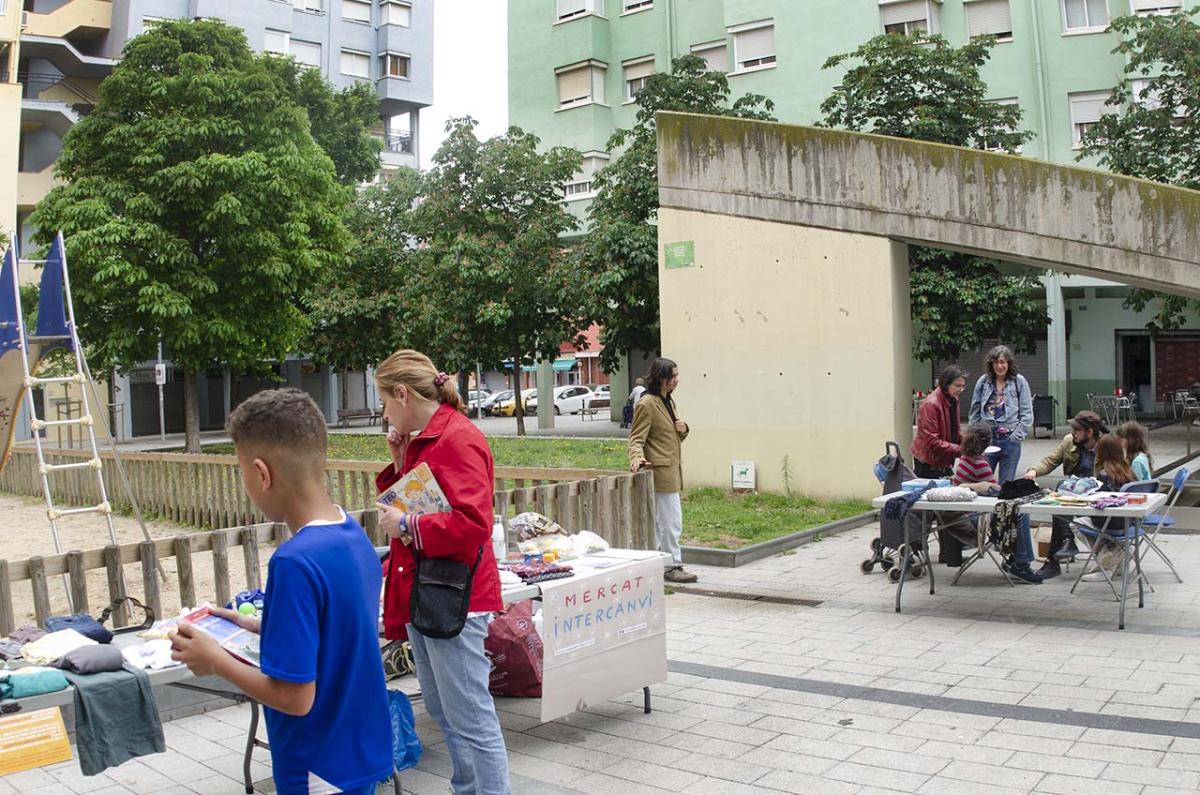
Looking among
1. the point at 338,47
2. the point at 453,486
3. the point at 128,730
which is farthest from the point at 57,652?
the point at 338,47

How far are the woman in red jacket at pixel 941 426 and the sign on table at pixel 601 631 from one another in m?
4.71

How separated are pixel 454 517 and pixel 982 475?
5967 mm

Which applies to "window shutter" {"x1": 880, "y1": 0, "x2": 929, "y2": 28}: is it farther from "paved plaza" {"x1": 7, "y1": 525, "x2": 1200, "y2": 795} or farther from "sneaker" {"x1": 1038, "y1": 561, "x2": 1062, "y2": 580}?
"paved plaza" {"x1": 7, "y1": 525, "x2": 1200, "y2": 795}

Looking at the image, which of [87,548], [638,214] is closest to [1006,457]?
[87,548]

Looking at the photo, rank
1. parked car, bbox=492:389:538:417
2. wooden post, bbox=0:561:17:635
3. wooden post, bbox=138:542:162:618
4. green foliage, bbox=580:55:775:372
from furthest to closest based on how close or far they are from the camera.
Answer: parked car, bbox=492:389:538:417 < green foliage, bbox=580:55:775:372 < wooden post, bbox=138:542:162:618 < wooden post, bbox=0:561:17:635

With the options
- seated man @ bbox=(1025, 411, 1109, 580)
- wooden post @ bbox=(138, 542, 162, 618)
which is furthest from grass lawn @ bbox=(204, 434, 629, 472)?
wooden post @ bbox=(138, 542, 162, 618)

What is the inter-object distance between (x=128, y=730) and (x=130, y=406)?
41.3 metres

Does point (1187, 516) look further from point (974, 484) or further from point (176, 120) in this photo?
point (176, 120)

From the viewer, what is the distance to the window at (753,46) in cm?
3259

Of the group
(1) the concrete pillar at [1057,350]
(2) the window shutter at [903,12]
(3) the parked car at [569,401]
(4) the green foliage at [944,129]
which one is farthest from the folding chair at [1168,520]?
(3) the parked car at [569,401]

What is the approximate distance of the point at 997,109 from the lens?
2381 centimetres

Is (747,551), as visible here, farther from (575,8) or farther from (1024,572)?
(575,8)

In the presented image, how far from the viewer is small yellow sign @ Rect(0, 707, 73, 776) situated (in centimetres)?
327

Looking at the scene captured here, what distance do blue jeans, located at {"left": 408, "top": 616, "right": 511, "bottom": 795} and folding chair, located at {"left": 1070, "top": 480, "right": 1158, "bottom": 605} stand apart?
5122mm
